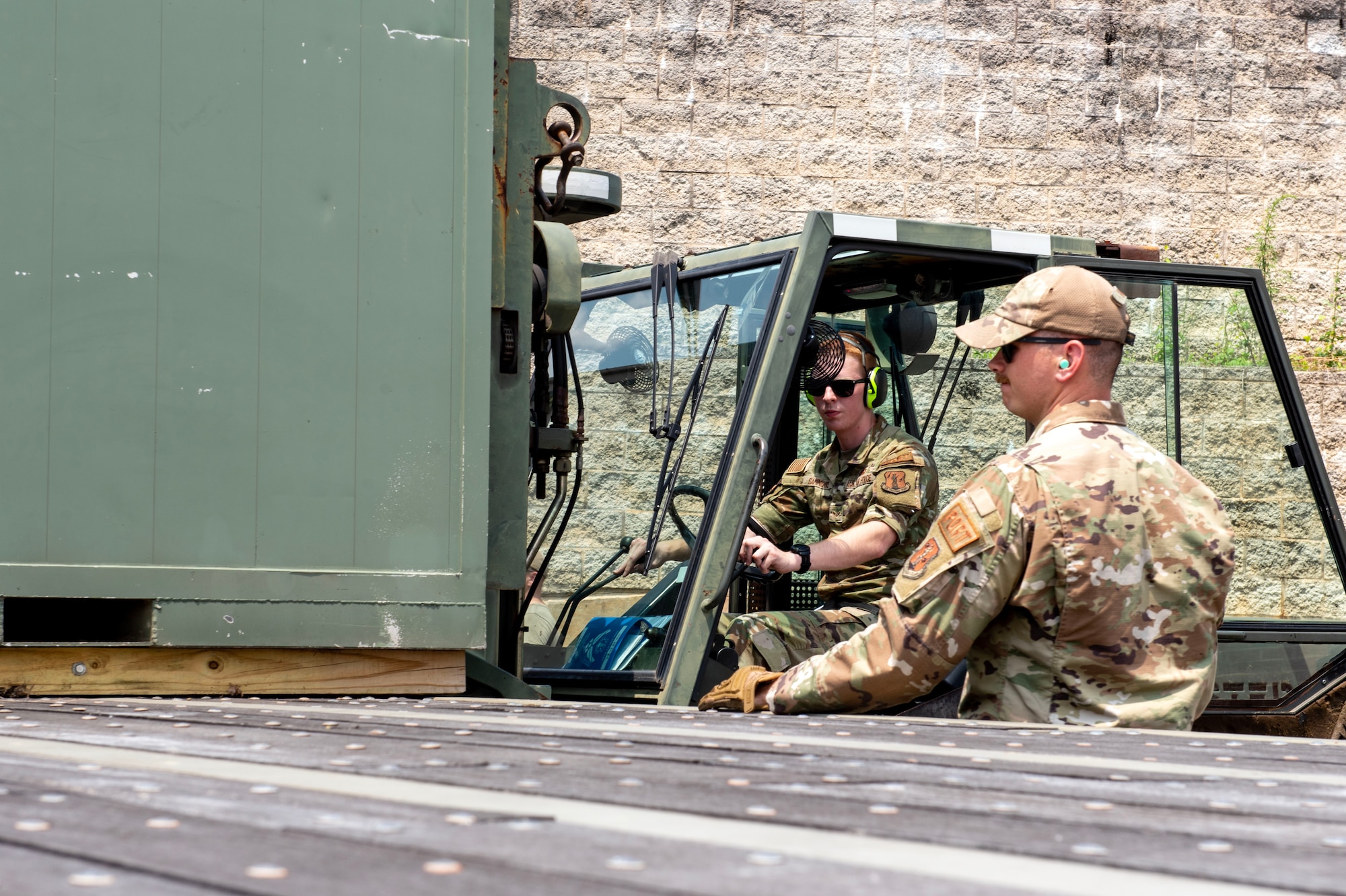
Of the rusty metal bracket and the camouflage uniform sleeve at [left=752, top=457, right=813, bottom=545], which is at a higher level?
the rusty metal bracket

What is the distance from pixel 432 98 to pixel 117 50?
0.66 meters

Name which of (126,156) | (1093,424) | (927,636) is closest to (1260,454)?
(1093,424)

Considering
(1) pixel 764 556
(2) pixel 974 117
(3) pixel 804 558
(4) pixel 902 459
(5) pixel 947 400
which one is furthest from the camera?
(2) pixel 974 117

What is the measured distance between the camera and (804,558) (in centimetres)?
412

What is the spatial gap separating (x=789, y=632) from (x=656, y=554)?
49 cm

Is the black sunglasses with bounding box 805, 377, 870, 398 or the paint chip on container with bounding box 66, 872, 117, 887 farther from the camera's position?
the black sunglasses with bounding box 805, 377, 870, 398

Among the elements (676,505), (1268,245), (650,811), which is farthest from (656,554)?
(1268,245)

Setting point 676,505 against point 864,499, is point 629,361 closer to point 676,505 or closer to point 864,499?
point 676,505

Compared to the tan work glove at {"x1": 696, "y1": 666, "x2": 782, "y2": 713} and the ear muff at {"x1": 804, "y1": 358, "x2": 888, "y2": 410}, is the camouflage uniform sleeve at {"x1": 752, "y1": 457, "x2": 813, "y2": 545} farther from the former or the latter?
the tan work glove at {"x1": 696, "y1": 666, "x2": 782, "y2": 713}

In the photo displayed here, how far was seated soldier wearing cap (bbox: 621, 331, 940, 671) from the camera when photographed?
4.11m

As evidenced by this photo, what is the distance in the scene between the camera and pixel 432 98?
3221 millimetres

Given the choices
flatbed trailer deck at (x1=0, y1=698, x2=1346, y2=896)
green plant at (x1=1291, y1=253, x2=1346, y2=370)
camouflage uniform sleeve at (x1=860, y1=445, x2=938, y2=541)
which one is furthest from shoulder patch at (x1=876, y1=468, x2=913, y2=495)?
green plant at (x1=1291, y1=253, x2=1346, y2=370)

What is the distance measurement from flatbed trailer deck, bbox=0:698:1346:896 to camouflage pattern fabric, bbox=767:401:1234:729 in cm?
41

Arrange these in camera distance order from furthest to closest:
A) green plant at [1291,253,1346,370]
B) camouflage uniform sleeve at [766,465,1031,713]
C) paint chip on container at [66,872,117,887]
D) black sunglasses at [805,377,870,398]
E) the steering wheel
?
1. green plant at [1291,253,1346,370]
2. black sunglasses at [805,377,870,398]
3. the steering wheel
4. camouflage uniform sleeve at [766,465,1031,713]
5. paint chip on container at [66,872,117,887]
